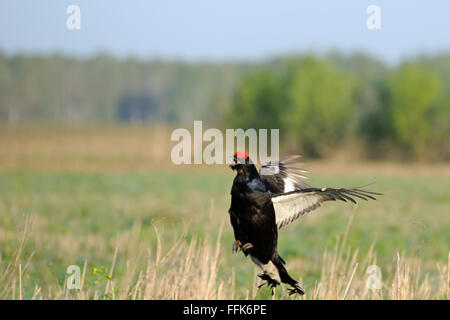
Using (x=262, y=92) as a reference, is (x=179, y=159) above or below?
below

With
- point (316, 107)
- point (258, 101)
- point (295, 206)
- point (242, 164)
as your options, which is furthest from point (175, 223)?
point (258, 101)

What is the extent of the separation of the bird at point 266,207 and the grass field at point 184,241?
0.75m

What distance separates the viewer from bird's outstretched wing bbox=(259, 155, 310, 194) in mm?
3354

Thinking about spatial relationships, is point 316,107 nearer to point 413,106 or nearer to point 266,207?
point 413,106

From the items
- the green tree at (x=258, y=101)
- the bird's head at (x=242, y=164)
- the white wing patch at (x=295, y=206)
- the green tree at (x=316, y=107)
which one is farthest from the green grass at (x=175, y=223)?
the green tree at (x=258, y=101)

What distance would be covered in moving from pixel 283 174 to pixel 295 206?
1.45 feet

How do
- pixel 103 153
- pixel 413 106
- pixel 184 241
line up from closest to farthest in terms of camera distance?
pixel 184 241
pixel 413 106
pixel 103 153

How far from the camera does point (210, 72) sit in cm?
17638

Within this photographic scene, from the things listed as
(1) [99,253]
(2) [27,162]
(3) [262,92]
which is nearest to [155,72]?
(3) [262,92]

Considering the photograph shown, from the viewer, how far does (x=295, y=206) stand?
318 centimetres

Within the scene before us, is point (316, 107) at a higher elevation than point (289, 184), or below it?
higher

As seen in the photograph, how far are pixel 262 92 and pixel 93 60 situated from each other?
10909 centimetres

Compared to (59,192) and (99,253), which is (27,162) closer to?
(59,192)

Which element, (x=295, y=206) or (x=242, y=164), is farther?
(x=295, y=206)
